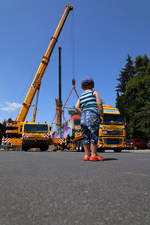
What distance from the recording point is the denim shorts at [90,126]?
488 cm

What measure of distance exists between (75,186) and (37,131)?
560 inches

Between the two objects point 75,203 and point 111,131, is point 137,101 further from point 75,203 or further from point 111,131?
point 75,203

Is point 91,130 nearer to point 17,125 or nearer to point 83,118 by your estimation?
point 83,118

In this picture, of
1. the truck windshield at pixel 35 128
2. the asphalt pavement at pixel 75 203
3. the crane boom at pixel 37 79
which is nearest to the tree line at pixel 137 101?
the crane boom at pixel 37 79

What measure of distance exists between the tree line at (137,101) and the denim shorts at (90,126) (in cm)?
2698

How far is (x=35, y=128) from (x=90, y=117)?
11.6 metres

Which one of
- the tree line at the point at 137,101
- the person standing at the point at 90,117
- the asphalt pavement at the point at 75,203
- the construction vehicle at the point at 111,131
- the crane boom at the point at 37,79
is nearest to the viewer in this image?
the asphalt pavement at the point at 75,203

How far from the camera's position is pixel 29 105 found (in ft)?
66.1

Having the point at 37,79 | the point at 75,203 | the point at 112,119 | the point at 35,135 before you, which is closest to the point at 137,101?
the point at 37,79

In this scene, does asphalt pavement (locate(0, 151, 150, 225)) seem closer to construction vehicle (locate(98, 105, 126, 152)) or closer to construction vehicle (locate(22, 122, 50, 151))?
construction vehicle (locate(98, 105, 126, 152))

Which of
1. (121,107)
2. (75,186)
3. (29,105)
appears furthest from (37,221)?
(121,107)

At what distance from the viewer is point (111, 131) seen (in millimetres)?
14344

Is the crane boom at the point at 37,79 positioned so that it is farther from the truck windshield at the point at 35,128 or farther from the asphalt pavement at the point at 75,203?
the asphalt pavement at the point at 75,203

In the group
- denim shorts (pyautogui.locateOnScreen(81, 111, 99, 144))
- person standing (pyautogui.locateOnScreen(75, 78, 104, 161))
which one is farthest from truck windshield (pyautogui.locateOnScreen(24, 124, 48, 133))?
denim shorts (pyautogui.locateOnScreen(81, 111, 99, 144))
